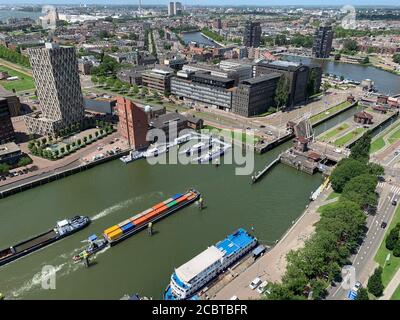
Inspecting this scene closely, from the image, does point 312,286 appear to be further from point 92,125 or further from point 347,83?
point 347,83

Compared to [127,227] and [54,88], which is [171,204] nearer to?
[127,227]

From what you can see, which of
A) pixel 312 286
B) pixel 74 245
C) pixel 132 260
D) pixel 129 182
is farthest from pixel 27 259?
pixel 312 286

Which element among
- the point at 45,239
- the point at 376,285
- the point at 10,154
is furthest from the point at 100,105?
the point at 376,285

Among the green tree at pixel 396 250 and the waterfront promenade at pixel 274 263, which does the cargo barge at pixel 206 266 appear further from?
the green tree at pixel 396 250

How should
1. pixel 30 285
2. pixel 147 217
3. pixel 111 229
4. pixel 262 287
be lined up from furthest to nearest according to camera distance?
pixel 147 217 < pixel 111 229 < pixel 30 285 < pixel 262 287

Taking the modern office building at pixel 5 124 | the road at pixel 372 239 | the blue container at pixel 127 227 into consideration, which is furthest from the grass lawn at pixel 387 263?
the modern office building at pixel 5 124

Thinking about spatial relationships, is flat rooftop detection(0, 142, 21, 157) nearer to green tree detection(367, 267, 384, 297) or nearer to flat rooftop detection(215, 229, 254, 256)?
flat rooftop detection(215, 229, 254, 256)

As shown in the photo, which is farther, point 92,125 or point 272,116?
point 272,116
